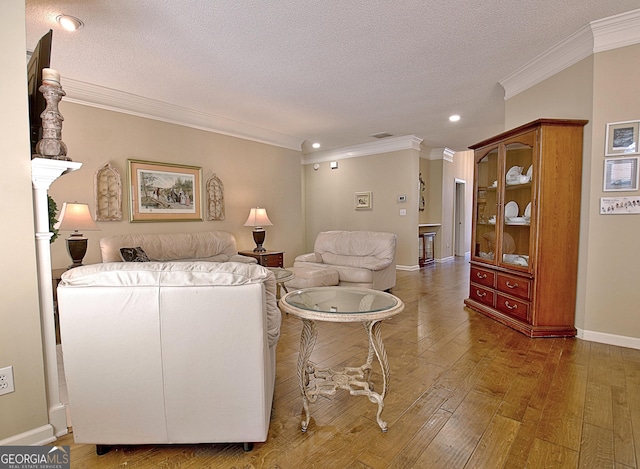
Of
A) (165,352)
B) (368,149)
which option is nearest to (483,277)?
(165,352)

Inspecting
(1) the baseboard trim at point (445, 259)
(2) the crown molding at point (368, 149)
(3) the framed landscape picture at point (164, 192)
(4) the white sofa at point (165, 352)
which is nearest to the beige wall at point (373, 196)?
(2) the crown molding at point (368, 149)

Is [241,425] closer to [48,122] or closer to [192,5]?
[48,122]

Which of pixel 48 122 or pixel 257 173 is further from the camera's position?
pixel 257 173

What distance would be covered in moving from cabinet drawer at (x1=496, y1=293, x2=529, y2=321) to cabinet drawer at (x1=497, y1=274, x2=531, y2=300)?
0.06 metres

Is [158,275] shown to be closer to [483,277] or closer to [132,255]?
[132,255]

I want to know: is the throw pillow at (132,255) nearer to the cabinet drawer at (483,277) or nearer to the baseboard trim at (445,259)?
the cabinet drawer at (483,277)

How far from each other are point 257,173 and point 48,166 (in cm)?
420

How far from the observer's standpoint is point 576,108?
2928 millimetres

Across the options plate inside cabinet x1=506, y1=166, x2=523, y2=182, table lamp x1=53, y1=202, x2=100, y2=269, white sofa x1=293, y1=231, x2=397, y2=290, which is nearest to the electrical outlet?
table lamp x1=53, y1=202, x2=100, y2=269

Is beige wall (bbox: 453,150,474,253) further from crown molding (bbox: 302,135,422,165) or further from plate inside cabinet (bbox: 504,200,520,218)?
plate inside cabinet (bbox: 504,200,520,218)

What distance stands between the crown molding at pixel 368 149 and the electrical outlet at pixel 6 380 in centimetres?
632

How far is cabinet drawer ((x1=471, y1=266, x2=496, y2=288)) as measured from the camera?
3520 millimetres

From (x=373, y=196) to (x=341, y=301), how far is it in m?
5.28

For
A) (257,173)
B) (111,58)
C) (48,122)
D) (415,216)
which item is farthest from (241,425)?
(415,216)
